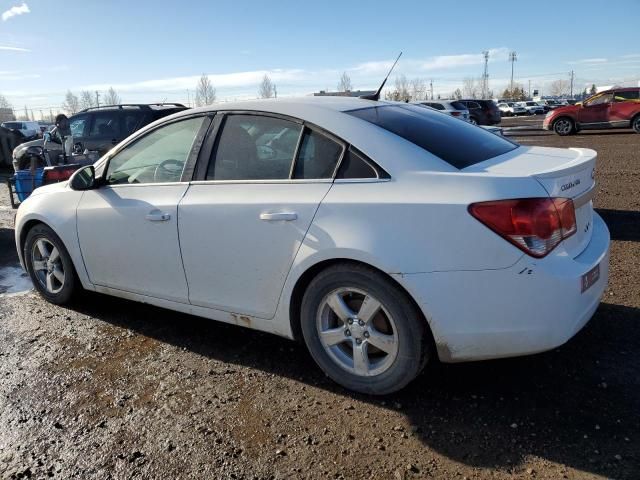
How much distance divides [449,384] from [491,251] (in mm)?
978

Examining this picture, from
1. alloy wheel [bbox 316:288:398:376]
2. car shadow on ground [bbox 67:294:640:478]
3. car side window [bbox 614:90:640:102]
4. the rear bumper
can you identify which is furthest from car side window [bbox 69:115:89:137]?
car side window [bbox 614:90:640:102]

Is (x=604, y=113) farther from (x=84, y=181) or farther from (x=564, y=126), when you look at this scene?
(x=84, y=181)

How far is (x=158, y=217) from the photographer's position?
3615 mm

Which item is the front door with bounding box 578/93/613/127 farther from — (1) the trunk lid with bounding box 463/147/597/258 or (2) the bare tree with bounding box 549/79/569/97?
(2) the bare tree with bounding box 549/79/569/97

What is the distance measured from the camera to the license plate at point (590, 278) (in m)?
2.71

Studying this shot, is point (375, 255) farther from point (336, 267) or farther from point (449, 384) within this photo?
point (449, 384)

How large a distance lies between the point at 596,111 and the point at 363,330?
22.7 metres

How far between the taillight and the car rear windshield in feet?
1.35

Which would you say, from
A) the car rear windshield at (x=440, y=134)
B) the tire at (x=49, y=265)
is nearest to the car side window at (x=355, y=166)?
the car rear windshield at (x=440, y=134)

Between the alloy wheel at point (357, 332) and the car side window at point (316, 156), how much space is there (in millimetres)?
681

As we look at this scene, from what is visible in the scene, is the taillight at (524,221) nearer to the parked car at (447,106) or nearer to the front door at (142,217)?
the front door at (142,217)

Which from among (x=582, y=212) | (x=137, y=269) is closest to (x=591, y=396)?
(x=582, y=212)

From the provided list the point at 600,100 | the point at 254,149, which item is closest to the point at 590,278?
the point at 254,149

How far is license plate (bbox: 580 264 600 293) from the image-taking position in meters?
2.71
